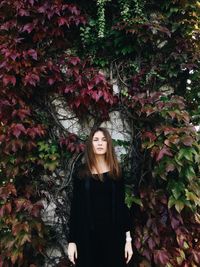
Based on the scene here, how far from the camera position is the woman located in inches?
105

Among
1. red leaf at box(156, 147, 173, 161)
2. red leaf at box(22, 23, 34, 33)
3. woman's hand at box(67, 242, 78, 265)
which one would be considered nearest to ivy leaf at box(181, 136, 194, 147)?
red leaf at box(156, 147, 173, 161)

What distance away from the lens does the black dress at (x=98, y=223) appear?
267 cm

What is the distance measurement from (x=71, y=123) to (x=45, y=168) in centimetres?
46

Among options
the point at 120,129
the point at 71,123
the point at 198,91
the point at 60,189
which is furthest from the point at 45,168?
the point at 198,91

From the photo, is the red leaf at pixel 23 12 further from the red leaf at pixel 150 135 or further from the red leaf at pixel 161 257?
the red leaf at pixel 161 257

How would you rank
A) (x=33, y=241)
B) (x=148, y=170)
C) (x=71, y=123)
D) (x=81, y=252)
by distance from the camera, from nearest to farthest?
(x=81, y=252) < (x=33, y=241) < (x=148, y=170) < (x=71, y=123)

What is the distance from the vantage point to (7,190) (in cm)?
292

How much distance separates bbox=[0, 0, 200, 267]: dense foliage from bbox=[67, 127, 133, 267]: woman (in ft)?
0.69

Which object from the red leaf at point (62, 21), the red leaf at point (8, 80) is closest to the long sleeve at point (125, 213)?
the red leaf at point (8, 80)

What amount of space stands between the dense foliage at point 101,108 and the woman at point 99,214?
21 cm

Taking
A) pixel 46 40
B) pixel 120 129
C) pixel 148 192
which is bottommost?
pixel 148 192

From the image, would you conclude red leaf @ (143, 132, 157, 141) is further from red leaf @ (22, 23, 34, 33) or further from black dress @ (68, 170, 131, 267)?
red leaf @ (22, 23, 34, 33)

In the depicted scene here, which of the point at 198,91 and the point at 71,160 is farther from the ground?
the point at 198,91

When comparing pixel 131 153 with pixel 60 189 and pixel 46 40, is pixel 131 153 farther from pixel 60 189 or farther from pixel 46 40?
pixel 46 40
